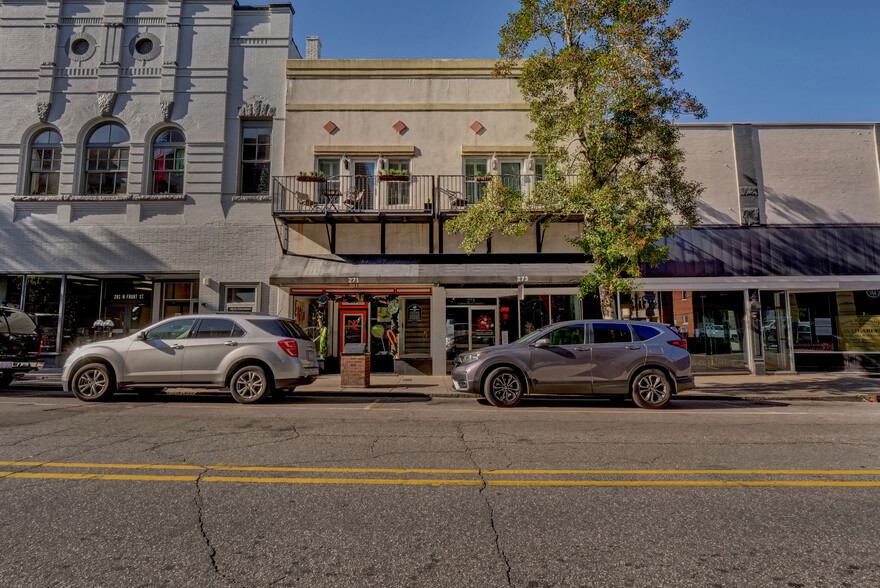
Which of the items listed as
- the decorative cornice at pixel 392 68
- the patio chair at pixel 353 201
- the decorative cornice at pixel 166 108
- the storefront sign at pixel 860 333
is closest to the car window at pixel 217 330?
the patio chair at pixel 353 201

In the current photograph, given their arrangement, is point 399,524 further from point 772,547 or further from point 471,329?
point 471,329

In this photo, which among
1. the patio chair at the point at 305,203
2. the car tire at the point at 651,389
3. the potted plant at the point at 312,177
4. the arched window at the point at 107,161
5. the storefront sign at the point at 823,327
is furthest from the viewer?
the arched window at the point at 107,161

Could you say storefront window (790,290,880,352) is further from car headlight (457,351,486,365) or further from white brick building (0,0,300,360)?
white brick building (0,0,300,360)

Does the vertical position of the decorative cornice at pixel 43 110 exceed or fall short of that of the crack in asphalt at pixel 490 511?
it exceeds it

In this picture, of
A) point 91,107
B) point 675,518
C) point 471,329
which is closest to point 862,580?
point 675,518

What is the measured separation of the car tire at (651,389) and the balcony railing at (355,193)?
820cm

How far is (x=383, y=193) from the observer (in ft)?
50.6

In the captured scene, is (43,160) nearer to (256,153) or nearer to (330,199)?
(256,153)

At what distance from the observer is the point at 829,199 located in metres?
15.6

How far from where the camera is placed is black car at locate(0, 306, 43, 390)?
10.1m

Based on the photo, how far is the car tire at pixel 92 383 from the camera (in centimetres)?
909

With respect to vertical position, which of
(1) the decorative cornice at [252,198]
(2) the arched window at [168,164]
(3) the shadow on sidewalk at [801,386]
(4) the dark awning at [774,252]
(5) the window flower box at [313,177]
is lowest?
(3) the shadow on sidewalk at [801,386]

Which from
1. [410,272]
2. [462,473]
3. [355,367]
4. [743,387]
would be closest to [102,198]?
[410,272]

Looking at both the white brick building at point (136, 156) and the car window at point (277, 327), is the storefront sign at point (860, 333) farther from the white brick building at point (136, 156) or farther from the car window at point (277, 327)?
the white brick building at point (136, 156)
